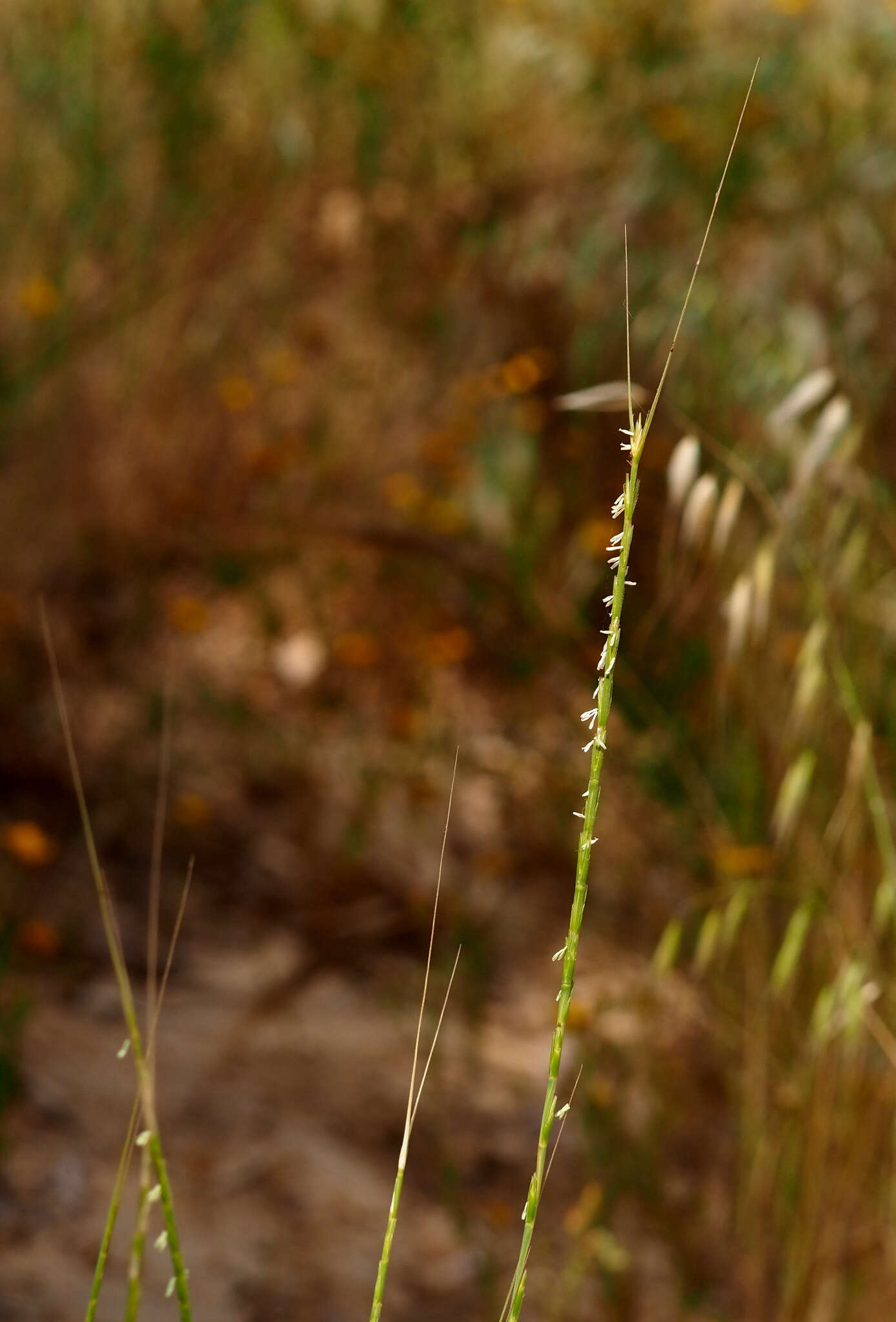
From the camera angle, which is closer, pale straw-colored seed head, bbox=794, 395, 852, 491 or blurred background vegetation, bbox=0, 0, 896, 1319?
pale straw-colored seed head, bbox=794, 395, 852, 491

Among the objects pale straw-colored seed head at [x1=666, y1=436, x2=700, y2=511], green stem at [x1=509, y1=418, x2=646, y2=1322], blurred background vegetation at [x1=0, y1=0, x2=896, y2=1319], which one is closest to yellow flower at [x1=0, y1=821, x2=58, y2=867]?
blurred background vegetation at [x1=0, y1=0, x2=896, y2=1319]

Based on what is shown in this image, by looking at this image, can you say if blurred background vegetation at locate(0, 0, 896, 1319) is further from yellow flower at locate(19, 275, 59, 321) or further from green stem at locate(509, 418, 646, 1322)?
green stem at locate(509, 418, 646, 1322)

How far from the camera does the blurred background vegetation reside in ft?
5.74

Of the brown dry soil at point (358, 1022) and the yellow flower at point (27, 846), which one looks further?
the yellow flower at point (27, 846)

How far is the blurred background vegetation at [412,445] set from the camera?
5.74ft

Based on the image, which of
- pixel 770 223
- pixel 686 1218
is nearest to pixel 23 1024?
pixel 686 1218

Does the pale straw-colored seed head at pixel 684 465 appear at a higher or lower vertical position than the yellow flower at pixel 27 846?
higher

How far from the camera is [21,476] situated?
7.59ft

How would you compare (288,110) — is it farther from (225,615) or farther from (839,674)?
(839,674)

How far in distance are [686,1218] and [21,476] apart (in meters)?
1.59

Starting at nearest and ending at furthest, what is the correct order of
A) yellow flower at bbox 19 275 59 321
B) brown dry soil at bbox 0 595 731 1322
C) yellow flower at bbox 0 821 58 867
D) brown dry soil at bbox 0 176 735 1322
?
brown dry soil at bbox 0 595 731 1322
brown dry soil at bbox 0 176 735 1322
yellow flower at bbox 0 821 58 867
yellow flower at bbox 19 275 59 321

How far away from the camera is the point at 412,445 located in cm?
254

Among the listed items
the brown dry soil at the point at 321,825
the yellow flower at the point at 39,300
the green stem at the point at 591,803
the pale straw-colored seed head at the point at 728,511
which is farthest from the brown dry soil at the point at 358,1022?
the green stem at the point at 591,803

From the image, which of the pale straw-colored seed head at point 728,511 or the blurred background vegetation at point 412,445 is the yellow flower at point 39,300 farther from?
the pale straw-colored seed head at point 728,511
